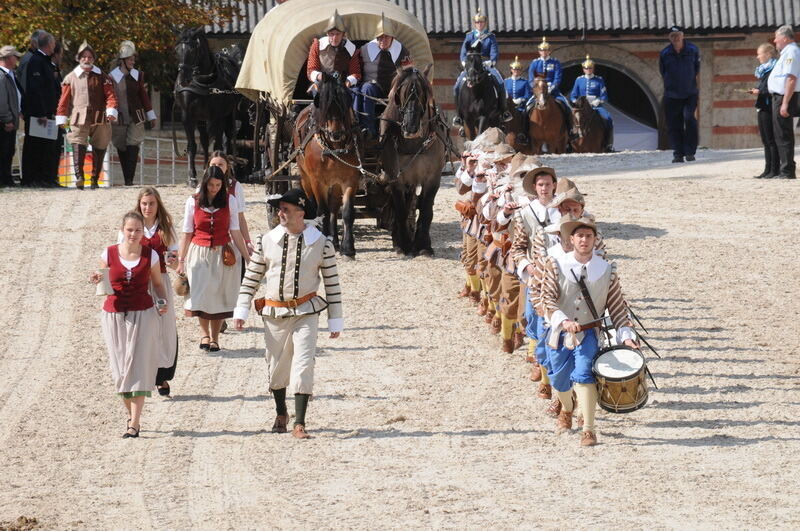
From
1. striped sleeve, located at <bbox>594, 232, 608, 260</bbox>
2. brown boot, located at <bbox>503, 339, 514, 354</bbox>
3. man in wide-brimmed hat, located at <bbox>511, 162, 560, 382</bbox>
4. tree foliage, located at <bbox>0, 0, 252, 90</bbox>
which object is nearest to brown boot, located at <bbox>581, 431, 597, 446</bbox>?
striped sleeve, located at <bbox>594, 232, 608, 260</bbox>

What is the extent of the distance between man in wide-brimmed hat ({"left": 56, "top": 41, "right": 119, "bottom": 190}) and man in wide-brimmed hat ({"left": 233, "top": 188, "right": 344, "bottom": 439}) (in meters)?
11.9

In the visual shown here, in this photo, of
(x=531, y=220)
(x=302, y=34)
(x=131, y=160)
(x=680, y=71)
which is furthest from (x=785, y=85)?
(x=531, y=220)

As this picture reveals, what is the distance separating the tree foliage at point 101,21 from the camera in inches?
991

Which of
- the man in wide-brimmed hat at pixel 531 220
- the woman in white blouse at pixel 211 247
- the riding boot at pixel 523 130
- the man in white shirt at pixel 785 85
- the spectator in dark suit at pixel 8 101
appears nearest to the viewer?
the man in wide-brimmed hat at pixel 531 220

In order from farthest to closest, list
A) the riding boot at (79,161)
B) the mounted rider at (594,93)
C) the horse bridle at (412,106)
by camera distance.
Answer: the mounted rider at (594,93) → the riding boot at (79,161) → the horse bridle at (412,106)

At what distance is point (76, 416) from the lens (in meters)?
10.9

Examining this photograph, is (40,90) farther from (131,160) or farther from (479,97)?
(479,97)

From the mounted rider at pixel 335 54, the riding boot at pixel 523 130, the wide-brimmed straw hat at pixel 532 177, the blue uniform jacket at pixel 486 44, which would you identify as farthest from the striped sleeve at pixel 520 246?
the riding boot at pixel 523 130

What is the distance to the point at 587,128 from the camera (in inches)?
1161

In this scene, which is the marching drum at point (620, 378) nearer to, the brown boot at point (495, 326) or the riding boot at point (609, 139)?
the brown boot at point (495, 326)

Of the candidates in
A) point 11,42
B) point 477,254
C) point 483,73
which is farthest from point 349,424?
point 11,42

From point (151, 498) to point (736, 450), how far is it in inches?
141

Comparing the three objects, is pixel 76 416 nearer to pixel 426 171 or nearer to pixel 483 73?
pixel 426 171

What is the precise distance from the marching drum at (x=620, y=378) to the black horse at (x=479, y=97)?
548 inches
